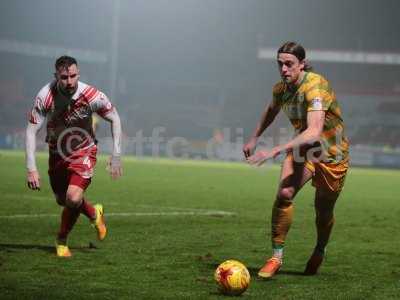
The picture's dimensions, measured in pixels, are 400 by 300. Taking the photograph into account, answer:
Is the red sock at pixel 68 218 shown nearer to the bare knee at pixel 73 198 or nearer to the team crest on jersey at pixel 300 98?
the bare knee at pixel 73 198

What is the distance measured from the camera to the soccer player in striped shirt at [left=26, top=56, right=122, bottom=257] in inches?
326

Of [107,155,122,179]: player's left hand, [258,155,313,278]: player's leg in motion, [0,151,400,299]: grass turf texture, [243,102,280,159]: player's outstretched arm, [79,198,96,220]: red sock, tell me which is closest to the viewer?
[0,151,400,299]: grass turf texture

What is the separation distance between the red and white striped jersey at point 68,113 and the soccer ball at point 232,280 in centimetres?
277

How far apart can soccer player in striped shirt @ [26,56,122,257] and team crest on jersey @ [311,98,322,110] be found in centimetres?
219

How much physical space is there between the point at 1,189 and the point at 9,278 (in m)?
10.4

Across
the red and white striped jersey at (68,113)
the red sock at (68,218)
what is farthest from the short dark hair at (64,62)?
the red sock at (68,218)

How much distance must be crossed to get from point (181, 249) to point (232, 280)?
280 centimetres

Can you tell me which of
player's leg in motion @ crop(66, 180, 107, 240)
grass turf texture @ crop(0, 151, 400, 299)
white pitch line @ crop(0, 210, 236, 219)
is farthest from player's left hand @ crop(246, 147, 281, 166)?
white pitch line @ crop(0, 210, 236, 219)

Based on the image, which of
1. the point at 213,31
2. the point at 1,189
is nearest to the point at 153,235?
the point at 1,189

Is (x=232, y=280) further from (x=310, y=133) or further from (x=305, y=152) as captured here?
(x=305, y=152)

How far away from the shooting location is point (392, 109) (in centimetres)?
4731

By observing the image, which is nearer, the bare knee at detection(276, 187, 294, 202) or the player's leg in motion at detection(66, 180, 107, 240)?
the bare knee at detection(276, 187, 294, 202)

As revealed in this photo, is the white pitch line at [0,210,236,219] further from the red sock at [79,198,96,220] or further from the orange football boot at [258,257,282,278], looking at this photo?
the orange football boot at [258,257,282,278]

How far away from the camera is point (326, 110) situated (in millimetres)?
7363
